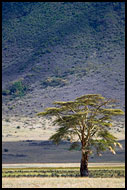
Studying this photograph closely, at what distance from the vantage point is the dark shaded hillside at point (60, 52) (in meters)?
97.8

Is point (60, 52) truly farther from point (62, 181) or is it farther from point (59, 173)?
point (62, 181)

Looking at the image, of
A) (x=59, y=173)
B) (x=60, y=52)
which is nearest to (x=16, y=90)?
(x=60, y=52)

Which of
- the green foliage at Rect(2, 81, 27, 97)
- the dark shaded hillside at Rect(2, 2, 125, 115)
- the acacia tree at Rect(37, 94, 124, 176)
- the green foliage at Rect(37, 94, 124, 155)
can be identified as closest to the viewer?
the acacia tree at Rect(37, 94, 124, 176)

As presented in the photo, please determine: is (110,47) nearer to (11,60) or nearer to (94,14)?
(94,14)

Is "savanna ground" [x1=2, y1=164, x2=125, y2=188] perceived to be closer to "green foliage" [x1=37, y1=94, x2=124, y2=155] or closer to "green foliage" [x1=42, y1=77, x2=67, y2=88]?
"green foliage" [x1=37, y1=94, x2=124, y2=155]

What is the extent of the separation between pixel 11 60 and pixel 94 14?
29692mm

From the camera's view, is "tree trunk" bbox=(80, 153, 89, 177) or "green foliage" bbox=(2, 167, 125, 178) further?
"green foliage" bbox=(2, 167, 125, 178)

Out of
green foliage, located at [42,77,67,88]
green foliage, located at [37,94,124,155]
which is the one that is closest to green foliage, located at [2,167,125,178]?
green foliage, located at [37,94,124,155]

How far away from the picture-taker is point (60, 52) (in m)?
121

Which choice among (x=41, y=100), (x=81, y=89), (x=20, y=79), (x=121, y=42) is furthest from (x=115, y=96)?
(x=121, y=42)

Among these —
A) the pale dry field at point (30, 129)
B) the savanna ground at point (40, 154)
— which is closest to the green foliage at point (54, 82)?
the pale dry field at point (30, 129)

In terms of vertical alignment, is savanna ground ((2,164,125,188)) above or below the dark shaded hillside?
below

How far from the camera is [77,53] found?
394ft

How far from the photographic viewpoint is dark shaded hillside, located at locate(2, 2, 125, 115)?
97.8 metres
